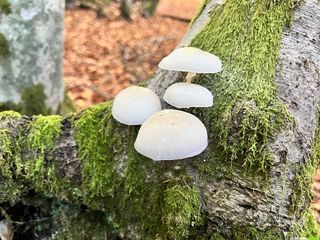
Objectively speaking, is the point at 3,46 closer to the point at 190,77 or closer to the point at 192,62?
the point at 190,77

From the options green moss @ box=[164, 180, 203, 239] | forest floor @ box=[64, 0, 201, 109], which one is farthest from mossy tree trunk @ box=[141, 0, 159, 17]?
green moss @ box=[164, 180, 203, 239]

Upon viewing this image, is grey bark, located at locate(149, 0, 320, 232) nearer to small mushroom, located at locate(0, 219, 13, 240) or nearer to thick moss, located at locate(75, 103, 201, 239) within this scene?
thick moss, located at locate(75, 103, 201, 239)

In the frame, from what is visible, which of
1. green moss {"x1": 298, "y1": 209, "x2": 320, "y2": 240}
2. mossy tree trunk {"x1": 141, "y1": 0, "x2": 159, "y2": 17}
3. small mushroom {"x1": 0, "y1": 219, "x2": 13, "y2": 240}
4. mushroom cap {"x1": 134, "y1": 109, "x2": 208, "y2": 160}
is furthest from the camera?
mossy tree trunk {"x1": 141, "y1": 0, "x2": 159, "y2": 17}

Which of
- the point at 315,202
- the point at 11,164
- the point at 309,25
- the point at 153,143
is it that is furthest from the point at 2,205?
the point at 315,202

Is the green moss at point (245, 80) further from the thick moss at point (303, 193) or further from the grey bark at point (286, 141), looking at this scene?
the thick moss at point (303, 193)

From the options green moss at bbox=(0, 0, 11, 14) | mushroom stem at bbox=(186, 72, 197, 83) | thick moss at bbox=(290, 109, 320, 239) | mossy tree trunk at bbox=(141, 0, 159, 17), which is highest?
mushroom stem at bbox=(186, 72, 197, 83)

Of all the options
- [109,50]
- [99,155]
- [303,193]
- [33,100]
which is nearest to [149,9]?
[109,50]
